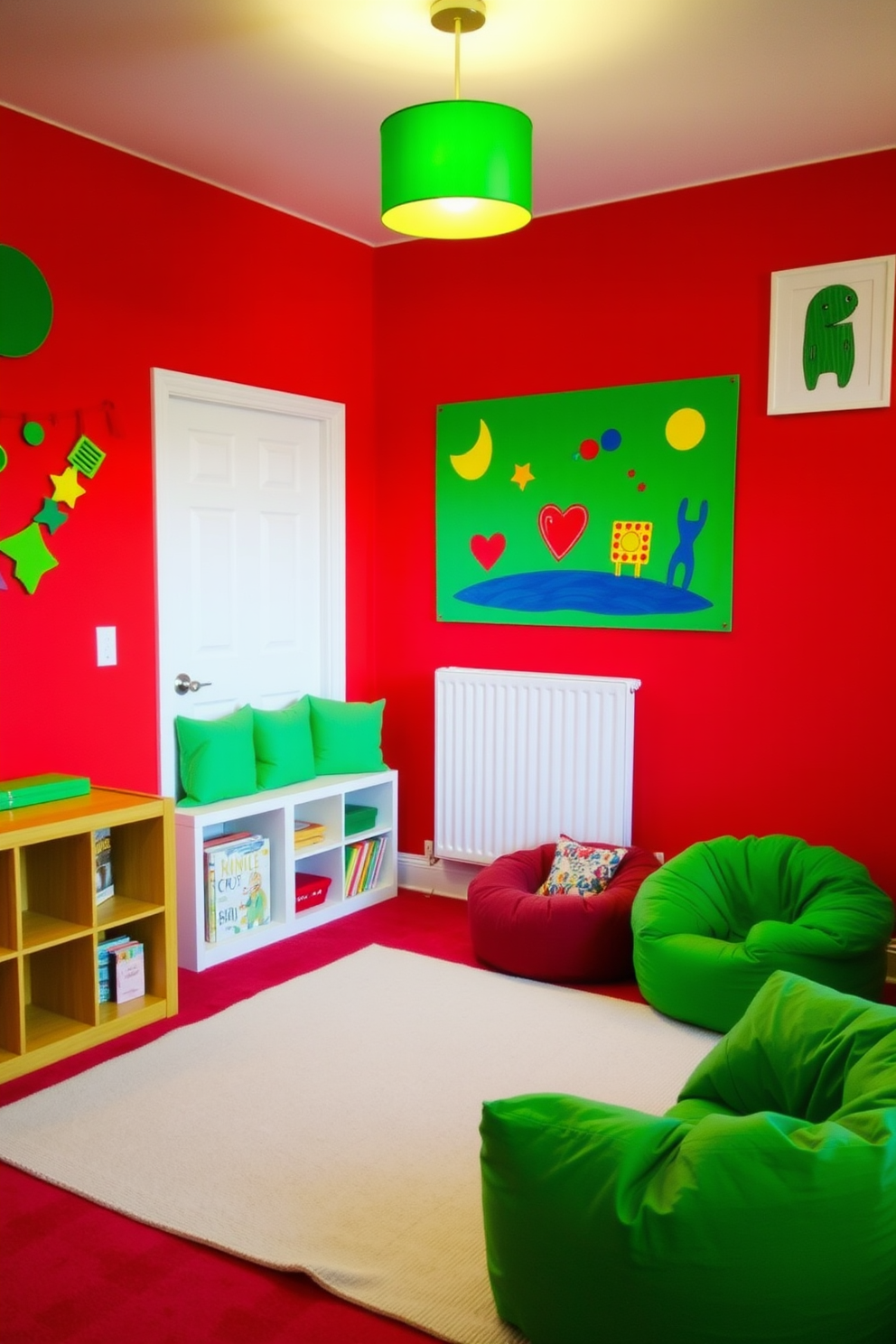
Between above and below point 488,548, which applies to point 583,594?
below

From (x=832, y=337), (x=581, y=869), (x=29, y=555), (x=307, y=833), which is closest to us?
(x=29, y=555)

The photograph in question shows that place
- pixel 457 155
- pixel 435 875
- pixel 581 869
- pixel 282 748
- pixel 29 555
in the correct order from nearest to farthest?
pixel 457 155 → pixel 29 555 → pixel 581 869 → pixel 282 748 → pixel 435 875

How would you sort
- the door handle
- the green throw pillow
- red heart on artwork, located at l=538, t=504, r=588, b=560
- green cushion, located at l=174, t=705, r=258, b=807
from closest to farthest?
green cushion, located at l=174, t=705, r=258, b=807, the door handle, red heart on artwork, located at l=538, t=504, r=588, b=560, the green throw pillow

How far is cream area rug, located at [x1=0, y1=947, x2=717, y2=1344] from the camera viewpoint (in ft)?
7.80

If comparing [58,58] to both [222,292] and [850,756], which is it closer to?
[222,292]

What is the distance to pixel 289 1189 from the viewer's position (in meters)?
2.60

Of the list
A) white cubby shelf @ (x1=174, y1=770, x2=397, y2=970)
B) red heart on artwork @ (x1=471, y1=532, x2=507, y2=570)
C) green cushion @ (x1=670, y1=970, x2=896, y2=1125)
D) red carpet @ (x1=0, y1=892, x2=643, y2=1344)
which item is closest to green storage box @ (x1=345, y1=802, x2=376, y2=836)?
white cubby shelf @ (x1=174, y1=770, x2=397, y2=970)

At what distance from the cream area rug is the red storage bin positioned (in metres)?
0.47

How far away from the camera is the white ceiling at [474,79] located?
2938 mm

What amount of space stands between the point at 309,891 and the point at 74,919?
127 cm

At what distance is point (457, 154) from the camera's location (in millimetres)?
2641

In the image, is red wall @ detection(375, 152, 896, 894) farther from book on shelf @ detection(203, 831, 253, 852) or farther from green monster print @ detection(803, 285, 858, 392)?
book on shelf @ detection(203, 831, 253, 852)

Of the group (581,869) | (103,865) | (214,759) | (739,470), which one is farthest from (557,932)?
(739,470)

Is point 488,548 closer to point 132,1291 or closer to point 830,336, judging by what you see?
point 830,336
